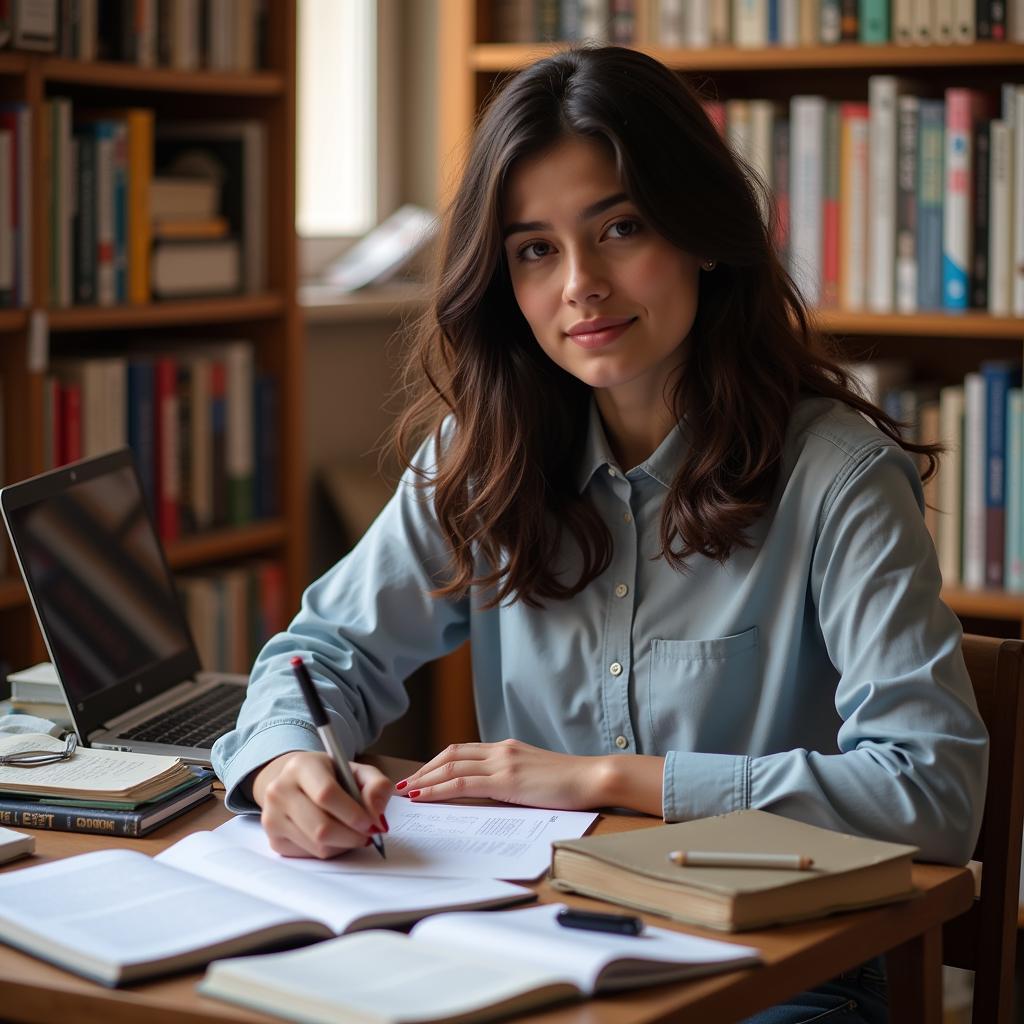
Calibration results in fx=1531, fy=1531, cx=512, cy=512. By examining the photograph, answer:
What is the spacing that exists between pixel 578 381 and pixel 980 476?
3.86 feet

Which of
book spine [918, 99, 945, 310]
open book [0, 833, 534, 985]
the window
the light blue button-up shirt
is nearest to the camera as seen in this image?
open book [0, 833, 534, 985]

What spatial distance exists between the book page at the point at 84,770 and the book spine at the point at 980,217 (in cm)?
178

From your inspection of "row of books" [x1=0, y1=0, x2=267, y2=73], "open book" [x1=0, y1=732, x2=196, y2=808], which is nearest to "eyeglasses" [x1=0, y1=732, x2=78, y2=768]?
"open book" [x1=0, y1=732, x2=196, y2=808]

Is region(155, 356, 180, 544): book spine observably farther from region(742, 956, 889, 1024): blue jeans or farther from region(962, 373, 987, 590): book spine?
region(742, 956, 889, 1024): blue jeans

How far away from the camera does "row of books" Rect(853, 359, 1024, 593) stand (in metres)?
2.60

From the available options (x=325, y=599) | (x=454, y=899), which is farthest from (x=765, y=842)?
(x=325, y=599)

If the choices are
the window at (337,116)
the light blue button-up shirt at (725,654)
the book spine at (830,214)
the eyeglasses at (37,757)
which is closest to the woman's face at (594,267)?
the light blue button-up shirt at (725,654)

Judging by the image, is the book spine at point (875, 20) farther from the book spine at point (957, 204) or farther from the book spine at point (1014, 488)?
the book spine at point (1014, 488)

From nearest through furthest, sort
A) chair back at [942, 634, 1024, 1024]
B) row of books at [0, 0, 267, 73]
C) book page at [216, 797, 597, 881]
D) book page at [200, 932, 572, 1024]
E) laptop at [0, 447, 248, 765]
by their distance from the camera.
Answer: book page at [200, 932, 572, 1024], book page at [216, 797, 597, 881], chair back at [942, 634, 1024, 1024], laptop at [0, 447, 248, 765], row of books at [0, 0, 267, 73]

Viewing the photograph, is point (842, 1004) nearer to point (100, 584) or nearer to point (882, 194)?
point (100, 584)

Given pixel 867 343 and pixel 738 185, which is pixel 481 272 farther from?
pixel 867 343

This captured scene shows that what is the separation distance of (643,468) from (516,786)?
0.41 metres

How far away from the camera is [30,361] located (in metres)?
2.29

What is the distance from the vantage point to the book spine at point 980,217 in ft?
8.43
